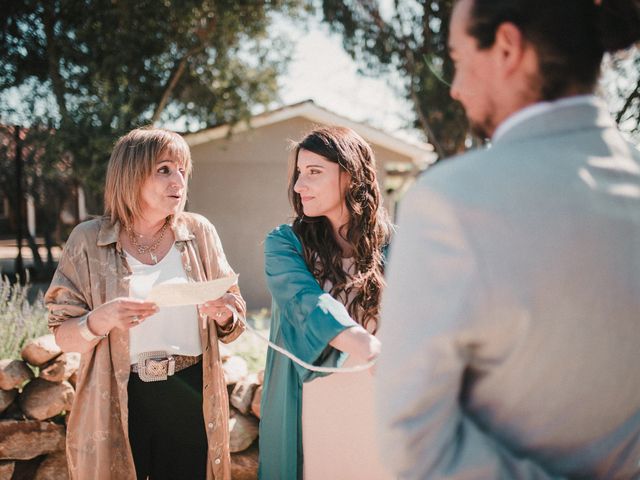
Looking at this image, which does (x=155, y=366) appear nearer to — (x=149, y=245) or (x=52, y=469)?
(x=149, y=245)

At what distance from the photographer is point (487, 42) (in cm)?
109

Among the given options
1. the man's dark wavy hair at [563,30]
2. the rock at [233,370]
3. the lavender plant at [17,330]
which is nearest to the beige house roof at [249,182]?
the lavender plant at [17,330]

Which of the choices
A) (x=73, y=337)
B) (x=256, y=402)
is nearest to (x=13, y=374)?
(x=256, y=402)

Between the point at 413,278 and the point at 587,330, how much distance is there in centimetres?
31

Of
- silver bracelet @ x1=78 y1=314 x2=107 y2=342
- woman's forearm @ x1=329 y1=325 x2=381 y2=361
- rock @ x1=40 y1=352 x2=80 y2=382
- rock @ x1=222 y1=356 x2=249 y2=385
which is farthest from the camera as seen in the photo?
rock @ x1=222 y1=356 x2=249 y2=385

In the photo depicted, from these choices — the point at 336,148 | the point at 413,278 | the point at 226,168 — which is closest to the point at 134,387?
the point at 336,148

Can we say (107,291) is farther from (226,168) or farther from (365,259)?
(226,168)

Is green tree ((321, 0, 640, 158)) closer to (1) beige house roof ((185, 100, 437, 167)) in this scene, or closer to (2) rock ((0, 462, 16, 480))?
(1) beige house roof ((185, 100, 437, 167))

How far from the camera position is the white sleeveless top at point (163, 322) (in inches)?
101

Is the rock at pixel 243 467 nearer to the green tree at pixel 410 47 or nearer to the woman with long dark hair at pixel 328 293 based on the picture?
the woman with long dark hair at pixel 328 293

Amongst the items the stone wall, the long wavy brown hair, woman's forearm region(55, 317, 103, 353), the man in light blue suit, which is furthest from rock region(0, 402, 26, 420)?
the man in light blue suit

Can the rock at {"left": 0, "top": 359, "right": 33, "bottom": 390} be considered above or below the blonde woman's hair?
below

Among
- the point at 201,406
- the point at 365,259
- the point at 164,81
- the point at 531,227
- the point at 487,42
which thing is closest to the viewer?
the point at 531,227

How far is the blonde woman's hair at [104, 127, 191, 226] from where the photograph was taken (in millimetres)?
2607
